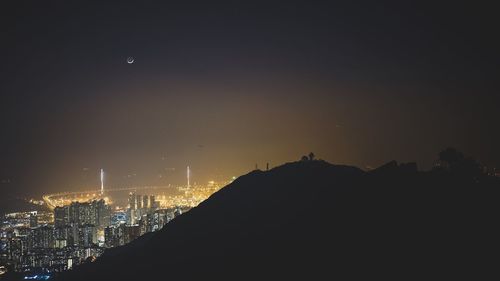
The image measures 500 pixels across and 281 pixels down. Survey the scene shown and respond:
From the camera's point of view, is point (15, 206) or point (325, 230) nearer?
point (325, 230)

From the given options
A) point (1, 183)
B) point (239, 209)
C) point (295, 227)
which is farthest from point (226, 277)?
point (1, 183)

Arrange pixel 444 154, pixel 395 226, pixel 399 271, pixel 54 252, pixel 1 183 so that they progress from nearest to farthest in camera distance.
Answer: pixel 399 271 → pixel 395 226 → pixel 444 154 → pixel 54 252 → pixel 1 183

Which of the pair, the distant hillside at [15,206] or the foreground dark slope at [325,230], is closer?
the foreground dark slope at [325,230]

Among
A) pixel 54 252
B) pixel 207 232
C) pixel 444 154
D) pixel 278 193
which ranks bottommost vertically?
pixel 54 252

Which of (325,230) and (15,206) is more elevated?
(325,230)

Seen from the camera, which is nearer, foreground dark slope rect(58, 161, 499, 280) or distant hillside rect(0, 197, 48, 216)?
foreground dark slope rect(58, 161, 499, 280)

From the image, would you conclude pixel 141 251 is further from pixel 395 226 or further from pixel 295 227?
pixel 395 226

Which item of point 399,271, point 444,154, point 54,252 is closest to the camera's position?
point 399,271

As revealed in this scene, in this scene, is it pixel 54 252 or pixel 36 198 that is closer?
pixel 54 252
